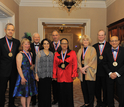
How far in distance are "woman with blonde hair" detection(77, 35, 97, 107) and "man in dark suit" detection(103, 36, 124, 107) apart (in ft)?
0.97

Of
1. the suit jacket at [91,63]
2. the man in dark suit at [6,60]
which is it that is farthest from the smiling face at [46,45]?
the suit jacket at [91,63]

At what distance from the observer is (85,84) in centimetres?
327

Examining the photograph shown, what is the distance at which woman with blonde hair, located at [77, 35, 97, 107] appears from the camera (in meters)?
3.16

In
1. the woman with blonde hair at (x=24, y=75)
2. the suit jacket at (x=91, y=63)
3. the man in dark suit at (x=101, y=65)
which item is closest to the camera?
the woman with blonde hair at (x=24, y=75)

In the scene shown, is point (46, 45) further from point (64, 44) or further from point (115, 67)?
point (115, 67)

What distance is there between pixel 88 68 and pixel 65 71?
51cm

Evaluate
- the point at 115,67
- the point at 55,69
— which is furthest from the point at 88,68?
the point at 55,69

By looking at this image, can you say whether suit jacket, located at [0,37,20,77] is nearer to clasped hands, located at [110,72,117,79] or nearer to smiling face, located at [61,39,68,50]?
smiling face, located at [61,39,68,50]

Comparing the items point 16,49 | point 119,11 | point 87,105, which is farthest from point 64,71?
point 119,11

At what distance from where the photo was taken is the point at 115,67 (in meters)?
3.07

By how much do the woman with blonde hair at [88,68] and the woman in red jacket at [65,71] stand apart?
228 mm

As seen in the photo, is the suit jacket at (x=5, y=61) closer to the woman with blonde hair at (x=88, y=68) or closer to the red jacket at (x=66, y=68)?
the red jacket at (x=66, y=68)

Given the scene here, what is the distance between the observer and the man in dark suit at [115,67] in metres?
3.04

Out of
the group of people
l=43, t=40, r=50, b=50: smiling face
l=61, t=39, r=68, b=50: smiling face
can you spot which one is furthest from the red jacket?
l=43, t=40, r=50, b=50: smiling face
